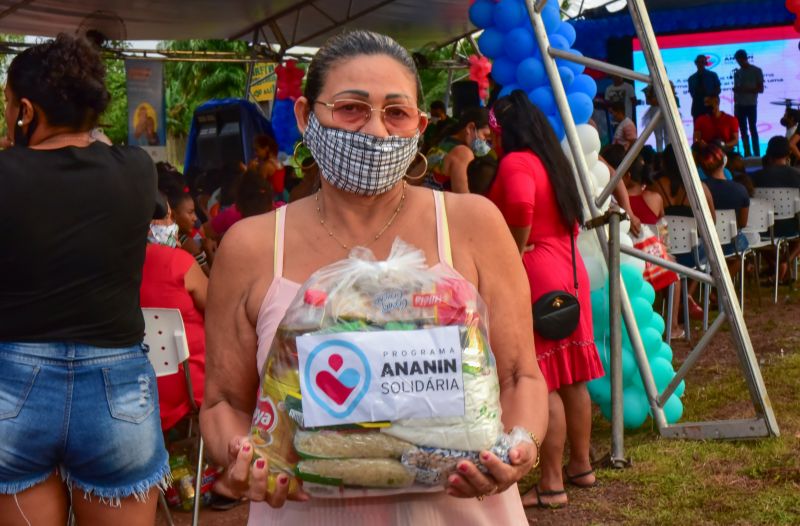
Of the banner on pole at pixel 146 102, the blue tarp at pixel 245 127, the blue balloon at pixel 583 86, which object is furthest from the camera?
the blue tarp at pixel 245 127

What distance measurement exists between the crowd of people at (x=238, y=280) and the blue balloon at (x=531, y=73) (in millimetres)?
673

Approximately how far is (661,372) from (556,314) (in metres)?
1.36

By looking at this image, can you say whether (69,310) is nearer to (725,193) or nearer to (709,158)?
(725,193)

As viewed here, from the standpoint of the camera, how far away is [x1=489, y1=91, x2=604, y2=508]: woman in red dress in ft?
15.7

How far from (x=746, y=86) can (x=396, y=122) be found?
1663 centimetres

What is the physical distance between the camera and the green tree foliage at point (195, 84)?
35594 millimetres

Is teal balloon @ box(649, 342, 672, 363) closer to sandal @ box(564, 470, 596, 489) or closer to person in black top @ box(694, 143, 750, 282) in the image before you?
sandal @ box(564, 470, 596, 489)

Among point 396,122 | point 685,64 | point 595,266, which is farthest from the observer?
point 685,64

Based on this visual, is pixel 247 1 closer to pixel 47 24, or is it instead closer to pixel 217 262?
pixel 47 24

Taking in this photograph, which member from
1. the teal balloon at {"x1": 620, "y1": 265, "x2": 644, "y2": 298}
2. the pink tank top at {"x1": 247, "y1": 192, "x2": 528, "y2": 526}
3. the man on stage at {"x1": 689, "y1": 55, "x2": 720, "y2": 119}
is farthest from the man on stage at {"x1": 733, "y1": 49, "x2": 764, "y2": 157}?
the pink tank top at {"x1": 247, "y1": 192, "x2": 528, "y2": 526}

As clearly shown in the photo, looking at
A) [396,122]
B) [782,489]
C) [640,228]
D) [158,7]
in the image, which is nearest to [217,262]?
[396,122]

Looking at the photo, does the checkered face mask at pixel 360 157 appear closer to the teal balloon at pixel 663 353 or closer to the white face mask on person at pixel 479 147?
the teal balloon at pixel 663 353

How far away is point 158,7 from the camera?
1262 centimetres

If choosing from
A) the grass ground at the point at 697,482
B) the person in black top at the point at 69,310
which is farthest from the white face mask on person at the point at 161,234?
the person in black top at the point at 69,310
